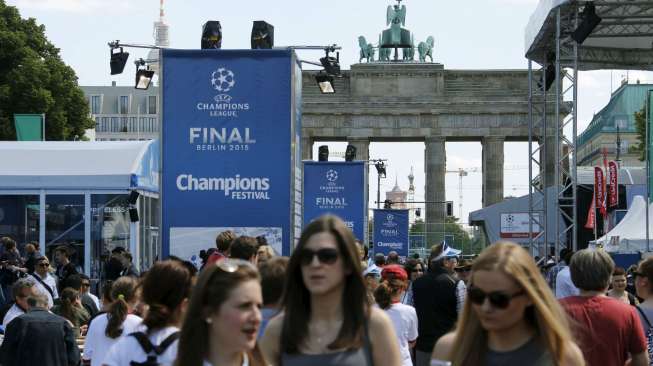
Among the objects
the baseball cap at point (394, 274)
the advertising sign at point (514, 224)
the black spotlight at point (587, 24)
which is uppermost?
the black spotlight at point (587, 24)

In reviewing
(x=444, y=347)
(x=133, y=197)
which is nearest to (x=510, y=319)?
(x=444, y=347)

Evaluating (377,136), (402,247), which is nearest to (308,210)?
(402,247)

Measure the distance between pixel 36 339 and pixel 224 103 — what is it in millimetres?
6220

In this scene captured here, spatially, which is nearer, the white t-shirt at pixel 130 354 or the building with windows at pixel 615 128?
the white t-shirt at pixel 130 354

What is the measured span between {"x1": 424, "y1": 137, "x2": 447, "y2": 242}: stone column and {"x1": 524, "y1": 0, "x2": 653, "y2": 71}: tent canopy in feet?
174

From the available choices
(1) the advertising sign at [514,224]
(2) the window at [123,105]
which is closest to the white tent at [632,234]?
(1) the advertising sign at [514,224]

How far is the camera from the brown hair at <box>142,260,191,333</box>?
6.20 meters

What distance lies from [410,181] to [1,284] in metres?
170

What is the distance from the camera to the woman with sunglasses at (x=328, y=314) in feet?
Answer: 17.8

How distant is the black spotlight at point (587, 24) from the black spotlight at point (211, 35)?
30.9 feet

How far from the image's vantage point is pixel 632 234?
108ft

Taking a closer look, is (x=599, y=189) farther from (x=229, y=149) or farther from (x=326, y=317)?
(x=326, y=317)

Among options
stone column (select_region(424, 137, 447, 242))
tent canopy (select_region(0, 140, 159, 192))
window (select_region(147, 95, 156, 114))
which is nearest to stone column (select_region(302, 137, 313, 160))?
stone column (select_region(424, 137, 447, 242))

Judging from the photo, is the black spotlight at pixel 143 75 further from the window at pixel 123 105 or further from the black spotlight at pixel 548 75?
the window at pixel 123 105
